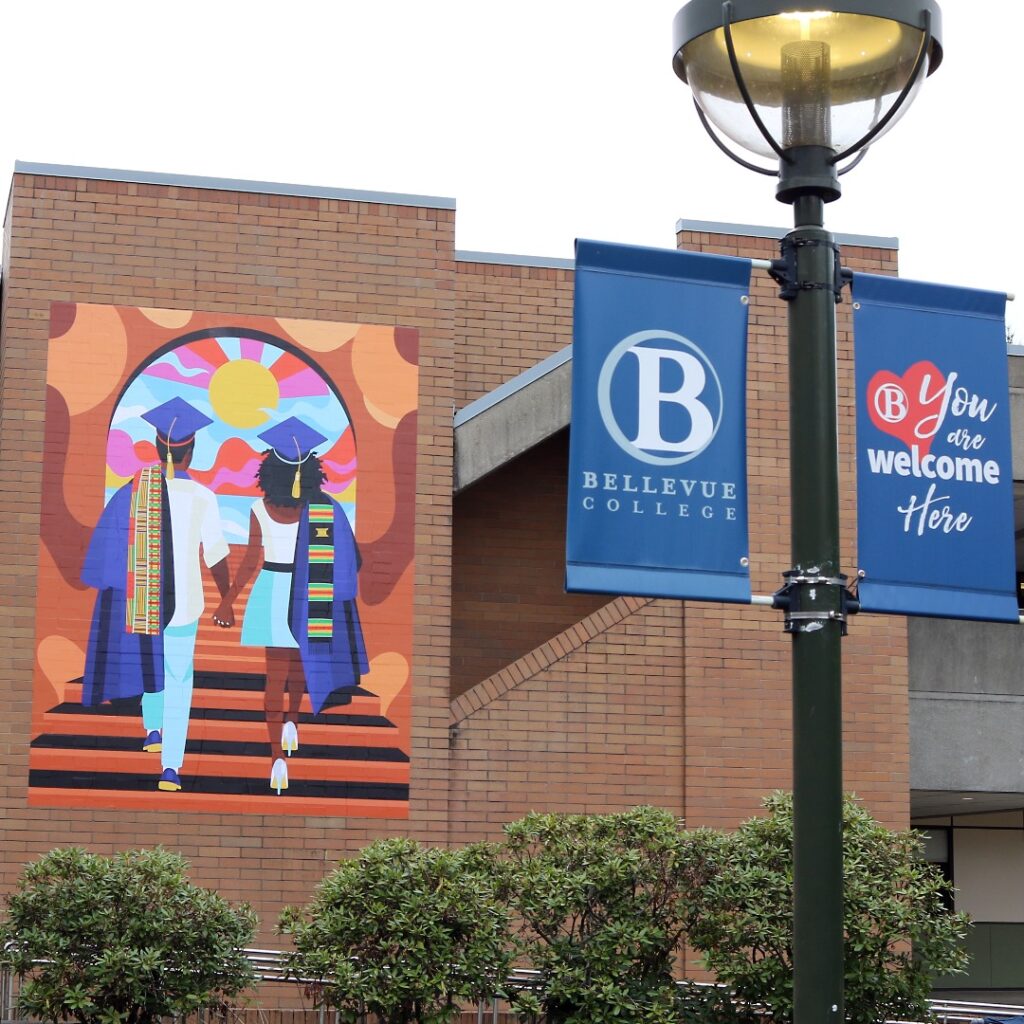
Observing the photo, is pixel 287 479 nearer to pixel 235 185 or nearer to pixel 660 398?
pixel 235 185

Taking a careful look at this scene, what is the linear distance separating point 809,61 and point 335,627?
10.5 meters

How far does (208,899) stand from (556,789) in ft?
14.1

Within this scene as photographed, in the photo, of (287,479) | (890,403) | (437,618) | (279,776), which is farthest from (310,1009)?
(890,403)

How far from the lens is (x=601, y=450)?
19.0ft

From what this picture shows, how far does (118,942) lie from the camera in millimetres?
11555

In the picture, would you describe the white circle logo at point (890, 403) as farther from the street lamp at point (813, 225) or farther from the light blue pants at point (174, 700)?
the light blue pants at point (174, 700)

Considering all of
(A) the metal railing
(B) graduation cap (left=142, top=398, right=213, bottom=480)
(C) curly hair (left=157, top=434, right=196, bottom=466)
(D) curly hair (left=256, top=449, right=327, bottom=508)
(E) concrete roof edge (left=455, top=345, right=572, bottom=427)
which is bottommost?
(A) the metal railing

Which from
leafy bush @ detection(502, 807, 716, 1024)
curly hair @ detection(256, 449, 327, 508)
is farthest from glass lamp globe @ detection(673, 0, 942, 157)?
curly hair @ detection(256, 449, 327, 508)

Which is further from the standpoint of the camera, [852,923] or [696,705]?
[696,705]

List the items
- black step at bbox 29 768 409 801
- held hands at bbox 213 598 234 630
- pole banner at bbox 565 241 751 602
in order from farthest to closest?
1. held hands at bbox 213 598 234 630
2. black step at bbox 29 768 409 801
3. pole banner at bbox 565 241 751 602

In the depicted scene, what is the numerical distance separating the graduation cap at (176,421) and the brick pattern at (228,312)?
954 millimetres

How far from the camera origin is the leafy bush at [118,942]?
11.5 m

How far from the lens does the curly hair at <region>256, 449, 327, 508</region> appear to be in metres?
15.2

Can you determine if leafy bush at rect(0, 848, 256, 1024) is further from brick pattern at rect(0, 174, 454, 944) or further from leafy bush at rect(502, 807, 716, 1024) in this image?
brick pattern at rect(0, 174, 454, 944)
